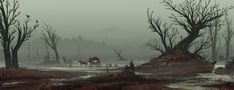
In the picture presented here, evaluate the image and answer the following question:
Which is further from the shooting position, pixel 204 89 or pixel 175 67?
pixel 175 67

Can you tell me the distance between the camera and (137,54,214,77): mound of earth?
Result: 4025 centimetres

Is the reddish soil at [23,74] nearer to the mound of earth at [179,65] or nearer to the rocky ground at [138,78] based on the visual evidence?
the rocky ground at [138,78]

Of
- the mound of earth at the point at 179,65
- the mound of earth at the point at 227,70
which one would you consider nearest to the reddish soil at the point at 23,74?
the mound of earth at the point at 179,65

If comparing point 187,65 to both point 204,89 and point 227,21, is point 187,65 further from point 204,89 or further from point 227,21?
point 227,21

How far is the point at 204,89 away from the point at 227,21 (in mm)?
65625

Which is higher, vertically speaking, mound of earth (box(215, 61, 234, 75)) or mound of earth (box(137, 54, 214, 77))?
mound of earth (box(137, 54, 214, 77))

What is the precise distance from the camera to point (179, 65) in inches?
1625

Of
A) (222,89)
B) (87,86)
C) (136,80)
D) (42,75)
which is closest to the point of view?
(222,89)

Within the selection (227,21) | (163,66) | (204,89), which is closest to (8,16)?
(163,66)

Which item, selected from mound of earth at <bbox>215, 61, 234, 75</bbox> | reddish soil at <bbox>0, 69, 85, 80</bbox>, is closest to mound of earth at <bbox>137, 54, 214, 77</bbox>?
mound of earth at <bbox>215, 61, 234, 75</bbox>

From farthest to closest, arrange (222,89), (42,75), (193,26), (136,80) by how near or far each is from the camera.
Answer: (193,26), (42,75), (136,80), (222,89)

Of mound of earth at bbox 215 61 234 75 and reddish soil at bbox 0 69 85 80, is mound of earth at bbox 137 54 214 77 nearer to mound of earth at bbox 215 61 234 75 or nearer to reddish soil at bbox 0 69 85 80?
mound of earth at bbox 215 61 234 75

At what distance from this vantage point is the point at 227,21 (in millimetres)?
86188

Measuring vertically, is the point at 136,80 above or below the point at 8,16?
below
